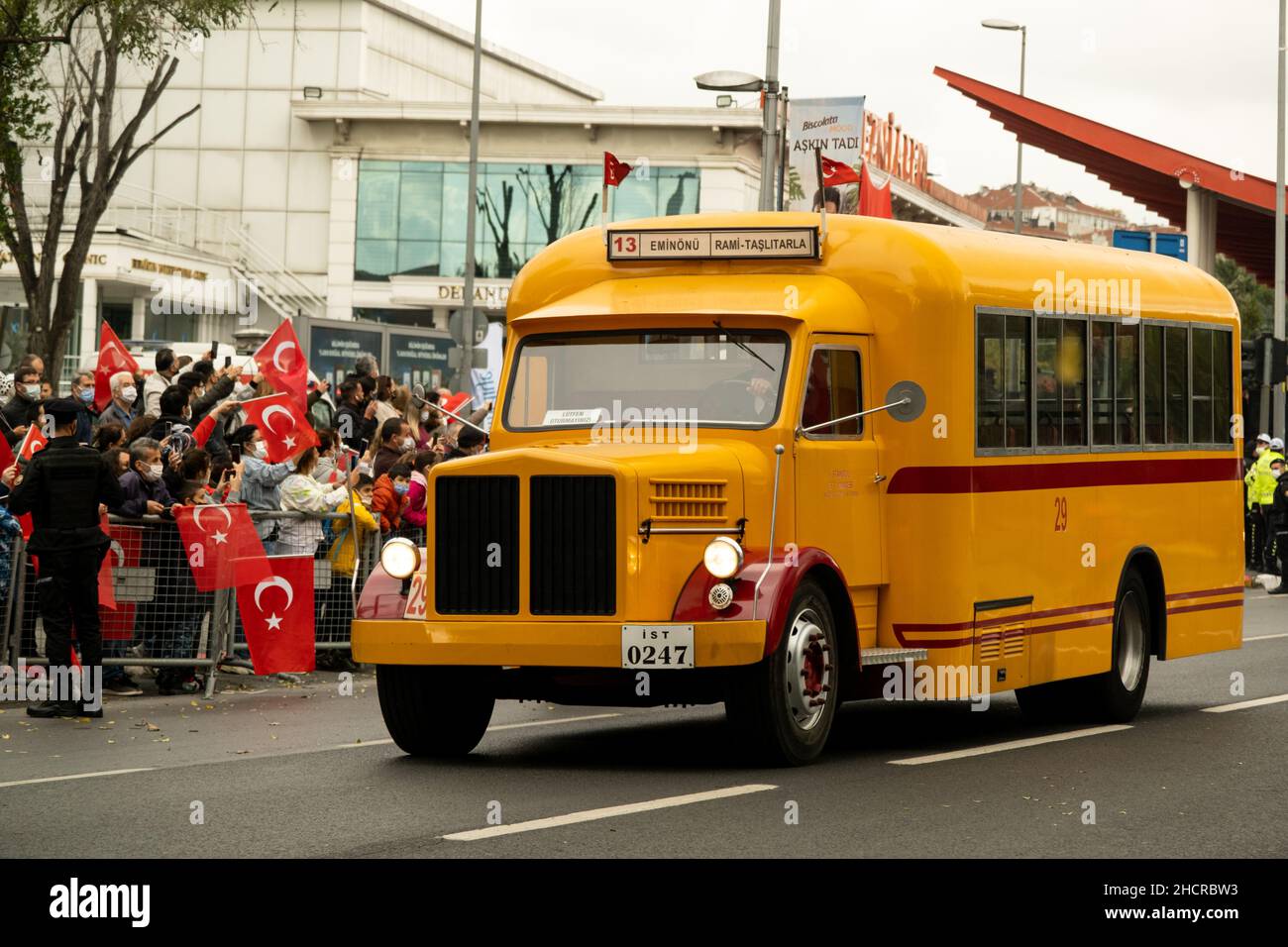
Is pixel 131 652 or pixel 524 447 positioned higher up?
pixel 524 447

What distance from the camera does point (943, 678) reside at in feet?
40.8

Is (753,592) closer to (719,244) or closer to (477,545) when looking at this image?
(477,545)

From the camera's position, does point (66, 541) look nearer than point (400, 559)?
No

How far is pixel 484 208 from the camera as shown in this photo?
2413 inches

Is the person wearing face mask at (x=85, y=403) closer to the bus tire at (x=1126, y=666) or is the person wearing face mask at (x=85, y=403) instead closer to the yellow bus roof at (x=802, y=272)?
the yellow bus roof at (x=802, y=272)

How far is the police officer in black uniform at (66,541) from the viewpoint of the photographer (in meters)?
14.0

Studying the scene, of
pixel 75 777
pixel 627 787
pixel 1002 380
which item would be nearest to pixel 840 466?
pixel 1002 380

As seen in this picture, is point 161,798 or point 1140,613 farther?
point 1140,613

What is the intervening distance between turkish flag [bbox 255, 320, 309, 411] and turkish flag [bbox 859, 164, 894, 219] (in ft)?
16.8

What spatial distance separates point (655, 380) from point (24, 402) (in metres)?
7.95

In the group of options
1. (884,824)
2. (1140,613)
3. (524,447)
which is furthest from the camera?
(1140,613)
